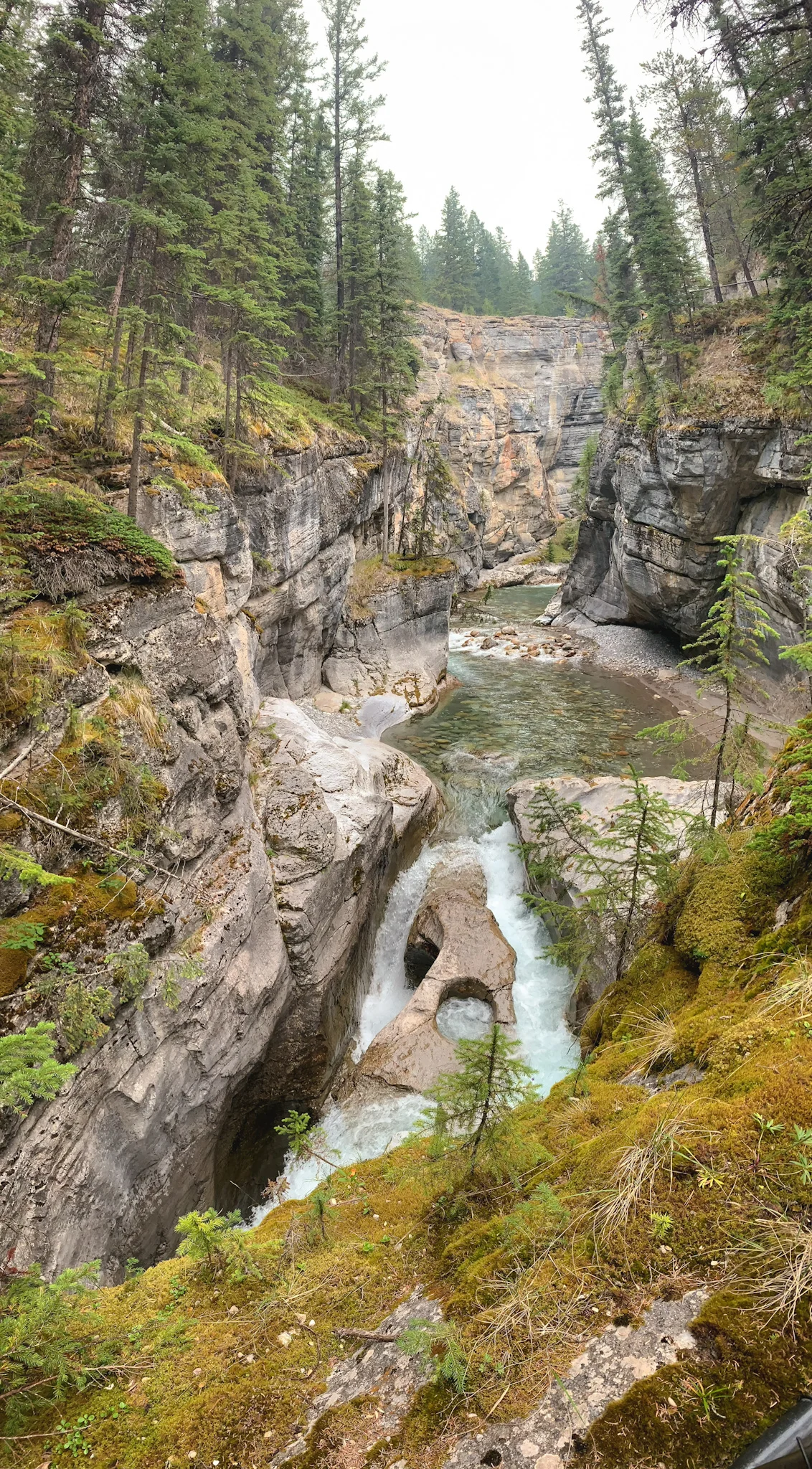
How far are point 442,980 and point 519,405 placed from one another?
65138 mm

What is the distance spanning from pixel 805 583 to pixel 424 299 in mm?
68652

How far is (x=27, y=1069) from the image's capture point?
A: 393 centimetres

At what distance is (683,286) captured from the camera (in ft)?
88.6

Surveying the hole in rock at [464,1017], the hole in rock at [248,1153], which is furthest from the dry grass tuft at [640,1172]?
the hole in rock at [464,1017]

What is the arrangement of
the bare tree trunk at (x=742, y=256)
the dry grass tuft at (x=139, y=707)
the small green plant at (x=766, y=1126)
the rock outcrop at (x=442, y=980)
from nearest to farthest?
the small green plant at (x=766, y=1126) < the dry grass tuft at (x=139, y=707) < the rock outcrop at (x=442, y=980) < the bare tree trunk at (x=742, y=256)

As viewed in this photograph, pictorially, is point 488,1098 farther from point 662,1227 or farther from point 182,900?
point 182,900

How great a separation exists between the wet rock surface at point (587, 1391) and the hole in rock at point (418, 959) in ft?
38.4

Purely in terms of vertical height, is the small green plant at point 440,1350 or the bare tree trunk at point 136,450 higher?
the bare tree trunk at point 136,450

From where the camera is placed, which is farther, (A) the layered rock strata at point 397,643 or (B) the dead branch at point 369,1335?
(A) the layered rock strata at point 397,643

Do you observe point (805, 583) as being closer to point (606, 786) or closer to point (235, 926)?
point (606, 786)

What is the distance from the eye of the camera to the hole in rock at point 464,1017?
12.5 m

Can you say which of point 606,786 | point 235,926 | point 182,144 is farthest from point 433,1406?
point 182,144

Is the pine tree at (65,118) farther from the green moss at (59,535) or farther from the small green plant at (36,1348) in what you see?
the small green plant at (36,1348)

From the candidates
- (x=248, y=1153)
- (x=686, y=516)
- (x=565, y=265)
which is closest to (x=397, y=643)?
(x=686, y=516)
